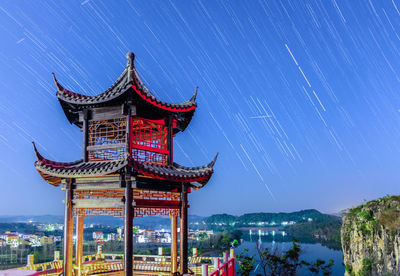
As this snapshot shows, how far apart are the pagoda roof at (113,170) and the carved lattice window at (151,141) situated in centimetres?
37

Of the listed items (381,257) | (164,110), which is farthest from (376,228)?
(164,110)

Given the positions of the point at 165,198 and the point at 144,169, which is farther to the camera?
the point at 165,198

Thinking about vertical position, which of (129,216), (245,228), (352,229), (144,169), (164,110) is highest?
(164,110)

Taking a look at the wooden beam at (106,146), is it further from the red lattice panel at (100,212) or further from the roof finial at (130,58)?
the roof finial at (130,58)

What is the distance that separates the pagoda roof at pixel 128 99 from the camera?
876 centimetres

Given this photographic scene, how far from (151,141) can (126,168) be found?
6.63 feet

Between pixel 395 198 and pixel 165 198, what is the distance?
20397mm

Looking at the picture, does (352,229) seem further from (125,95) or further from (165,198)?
(125,95)

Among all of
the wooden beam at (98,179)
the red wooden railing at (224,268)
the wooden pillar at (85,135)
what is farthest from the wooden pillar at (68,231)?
the red wooden railing at (224,268)

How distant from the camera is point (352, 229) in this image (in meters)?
29.4

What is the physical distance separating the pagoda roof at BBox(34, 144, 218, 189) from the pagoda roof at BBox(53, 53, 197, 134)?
1.44 m

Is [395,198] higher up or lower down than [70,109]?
lower down

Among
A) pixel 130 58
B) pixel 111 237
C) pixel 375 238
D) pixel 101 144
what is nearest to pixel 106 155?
pixel 101 144

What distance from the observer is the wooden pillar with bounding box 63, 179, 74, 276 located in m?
8.93
